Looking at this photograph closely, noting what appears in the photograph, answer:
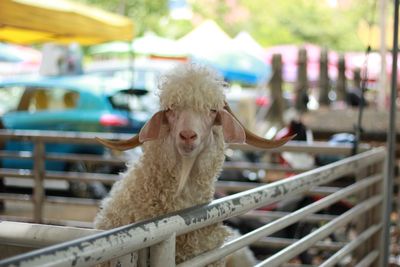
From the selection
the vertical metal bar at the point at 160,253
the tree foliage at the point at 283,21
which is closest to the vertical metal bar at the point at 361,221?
the vertical metal bar at the point at 160,253

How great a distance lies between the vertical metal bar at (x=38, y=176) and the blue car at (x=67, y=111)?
2.35 m

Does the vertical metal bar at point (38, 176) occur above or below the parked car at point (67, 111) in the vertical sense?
below

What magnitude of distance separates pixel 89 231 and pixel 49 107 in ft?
24.1

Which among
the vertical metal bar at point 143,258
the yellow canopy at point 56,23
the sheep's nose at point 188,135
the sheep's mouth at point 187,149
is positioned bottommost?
the vertical metal bar at point 143,258

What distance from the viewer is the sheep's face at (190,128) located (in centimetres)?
262

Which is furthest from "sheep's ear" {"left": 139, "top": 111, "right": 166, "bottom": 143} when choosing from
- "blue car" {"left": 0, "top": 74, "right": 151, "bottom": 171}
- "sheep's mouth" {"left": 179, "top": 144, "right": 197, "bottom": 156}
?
"blue car" {"left": 0, "top": 74, "right": 151, "bottom": 171}

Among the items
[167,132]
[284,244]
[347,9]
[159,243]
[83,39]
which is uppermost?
[347,9]

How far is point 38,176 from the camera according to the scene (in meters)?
5.71

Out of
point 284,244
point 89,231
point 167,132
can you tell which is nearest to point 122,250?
point 89,231

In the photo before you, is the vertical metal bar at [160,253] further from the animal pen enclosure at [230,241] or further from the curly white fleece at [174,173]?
the curly white fleece at [174,173]

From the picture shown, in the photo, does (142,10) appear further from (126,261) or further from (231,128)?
(126,261)

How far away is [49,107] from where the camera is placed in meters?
8.83

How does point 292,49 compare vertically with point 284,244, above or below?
above

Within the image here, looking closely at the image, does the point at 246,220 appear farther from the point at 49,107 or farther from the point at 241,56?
the point at 241,56
